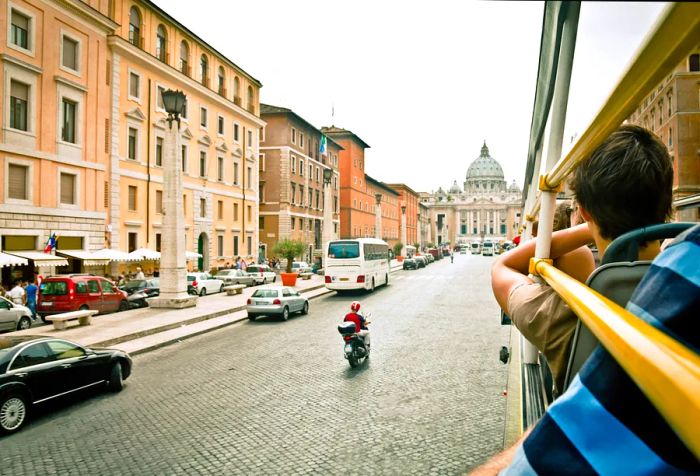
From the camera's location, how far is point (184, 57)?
3712 cm

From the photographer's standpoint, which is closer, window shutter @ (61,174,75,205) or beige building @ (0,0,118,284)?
beige building @ (0,0,118,284)

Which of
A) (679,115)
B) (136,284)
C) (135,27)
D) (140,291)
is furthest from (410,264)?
(679,115)

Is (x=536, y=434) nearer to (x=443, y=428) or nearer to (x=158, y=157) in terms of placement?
(x=443, y=428)

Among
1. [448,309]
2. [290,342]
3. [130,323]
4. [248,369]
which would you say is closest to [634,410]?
[248,369]

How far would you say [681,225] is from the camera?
51.2 inches

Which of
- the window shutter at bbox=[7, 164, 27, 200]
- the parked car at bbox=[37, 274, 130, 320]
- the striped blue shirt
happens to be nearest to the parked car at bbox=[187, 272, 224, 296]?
the parked car at bbox=[37, 274, 130, 320]

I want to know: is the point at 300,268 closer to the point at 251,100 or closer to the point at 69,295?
the point at 251,100

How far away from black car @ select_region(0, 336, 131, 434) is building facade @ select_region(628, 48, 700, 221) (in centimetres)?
872

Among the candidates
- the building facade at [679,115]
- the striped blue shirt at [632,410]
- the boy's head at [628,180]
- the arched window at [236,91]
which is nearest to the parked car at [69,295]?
the building facade at [679,115]

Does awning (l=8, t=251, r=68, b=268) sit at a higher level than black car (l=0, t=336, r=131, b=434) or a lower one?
higher

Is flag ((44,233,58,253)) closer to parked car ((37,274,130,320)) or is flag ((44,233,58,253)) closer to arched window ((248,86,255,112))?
parked car ((37,274,130,320))

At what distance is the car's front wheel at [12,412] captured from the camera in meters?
7.48

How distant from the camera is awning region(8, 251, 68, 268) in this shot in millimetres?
22625

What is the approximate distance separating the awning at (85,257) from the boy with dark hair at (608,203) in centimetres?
2728
